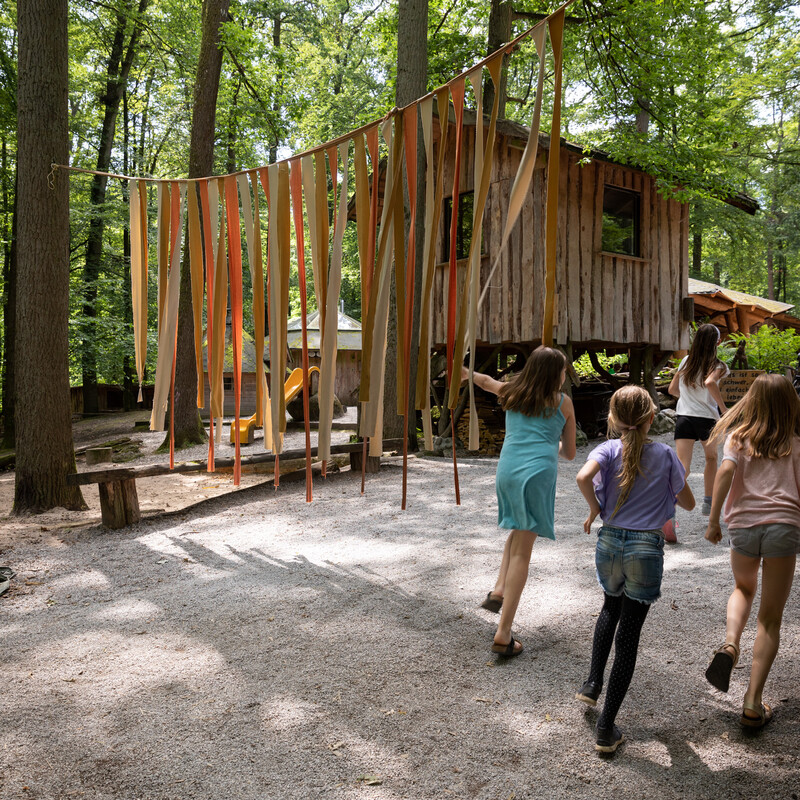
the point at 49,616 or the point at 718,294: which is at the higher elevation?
the point at 718,294

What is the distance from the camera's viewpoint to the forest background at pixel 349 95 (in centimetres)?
1052

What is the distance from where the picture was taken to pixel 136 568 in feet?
16.9

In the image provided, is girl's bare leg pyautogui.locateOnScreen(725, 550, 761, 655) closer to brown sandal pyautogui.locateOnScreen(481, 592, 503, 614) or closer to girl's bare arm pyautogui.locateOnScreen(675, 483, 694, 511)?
girl's bare arm pyautogui.locateOnScreen(675, 483, 694, 511)

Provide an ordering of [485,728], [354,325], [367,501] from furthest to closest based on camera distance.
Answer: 1. [354,325]
2. [367,501]
3. [485,728]

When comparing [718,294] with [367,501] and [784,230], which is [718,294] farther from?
[784,230]

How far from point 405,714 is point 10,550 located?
4411mm

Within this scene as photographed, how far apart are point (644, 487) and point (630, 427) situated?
252mm

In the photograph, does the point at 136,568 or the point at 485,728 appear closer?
the point at 485,728

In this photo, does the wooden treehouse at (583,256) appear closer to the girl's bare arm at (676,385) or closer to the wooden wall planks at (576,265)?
the wooden wall planks at (576,265)

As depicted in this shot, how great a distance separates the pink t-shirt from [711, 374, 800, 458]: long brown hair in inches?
1.3

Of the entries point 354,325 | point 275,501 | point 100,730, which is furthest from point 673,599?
point 354,325

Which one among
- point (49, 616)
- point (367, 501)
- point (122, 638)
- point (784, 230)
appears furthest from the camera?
point (784, 230)

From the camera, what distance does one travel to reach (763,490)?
2.72 m

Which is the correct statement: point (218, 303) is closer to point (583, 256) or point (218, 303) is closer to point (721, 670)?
point (721, 670)
